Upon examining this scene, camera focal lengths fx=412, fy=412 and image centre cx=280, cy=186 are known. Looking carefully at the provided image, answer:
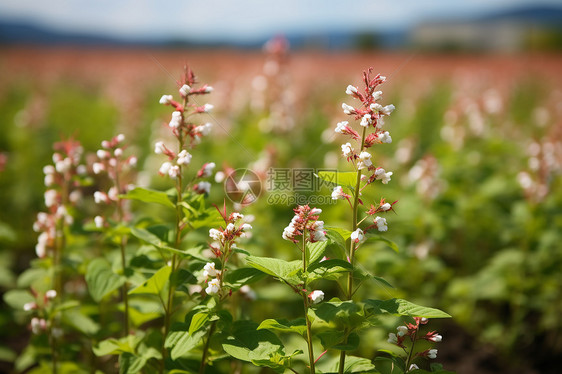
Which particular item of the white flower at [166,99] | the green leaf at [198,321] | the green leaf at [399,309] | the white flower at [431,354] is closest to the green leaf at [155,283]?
the green leaf at [198,321]

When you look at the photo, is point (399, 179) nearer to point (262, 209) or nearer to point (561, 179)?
point (561, 179)

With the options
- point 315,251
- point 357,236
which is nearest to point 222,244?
point 315,251

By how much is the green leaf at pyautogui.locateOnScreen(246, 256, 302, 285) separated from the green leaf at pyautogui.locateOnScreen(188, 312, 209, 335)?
0.29 metres

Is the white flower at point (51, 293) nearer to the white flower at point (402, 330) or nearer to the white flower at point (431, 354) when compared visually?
the white flower at point (402, 330)

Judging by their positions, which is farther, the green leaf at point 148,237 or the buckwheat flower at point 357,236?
the green leaf at point 148,237

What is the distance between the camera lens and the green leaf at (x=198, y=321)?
165cm

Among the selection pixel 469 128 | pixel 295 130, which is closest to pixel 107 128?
pixel 295 130

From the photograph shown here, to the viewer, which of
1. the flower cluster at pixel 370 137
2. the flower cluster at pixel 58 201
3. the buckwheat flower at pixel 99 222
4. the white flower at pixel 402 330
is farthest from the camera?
the flower cluster at pixel 58 201

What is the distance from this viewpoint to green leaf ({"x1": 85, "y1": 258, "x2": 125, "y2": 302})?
2055 mm

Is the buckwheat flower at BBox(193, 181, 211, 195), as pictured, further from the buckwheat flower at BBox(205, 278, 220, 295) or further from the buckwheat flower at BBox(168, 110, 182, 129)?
the buckwheat flower at BBox(205, 278, 220, 295)

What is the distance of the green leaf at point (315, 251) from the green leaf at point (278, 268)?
7 centimetres

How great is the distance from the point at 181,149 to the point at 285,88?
12.9ft

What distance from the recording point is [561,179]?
4.68 m

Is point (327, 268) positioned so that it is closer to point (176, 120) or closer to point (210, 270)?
point (210, 270)
